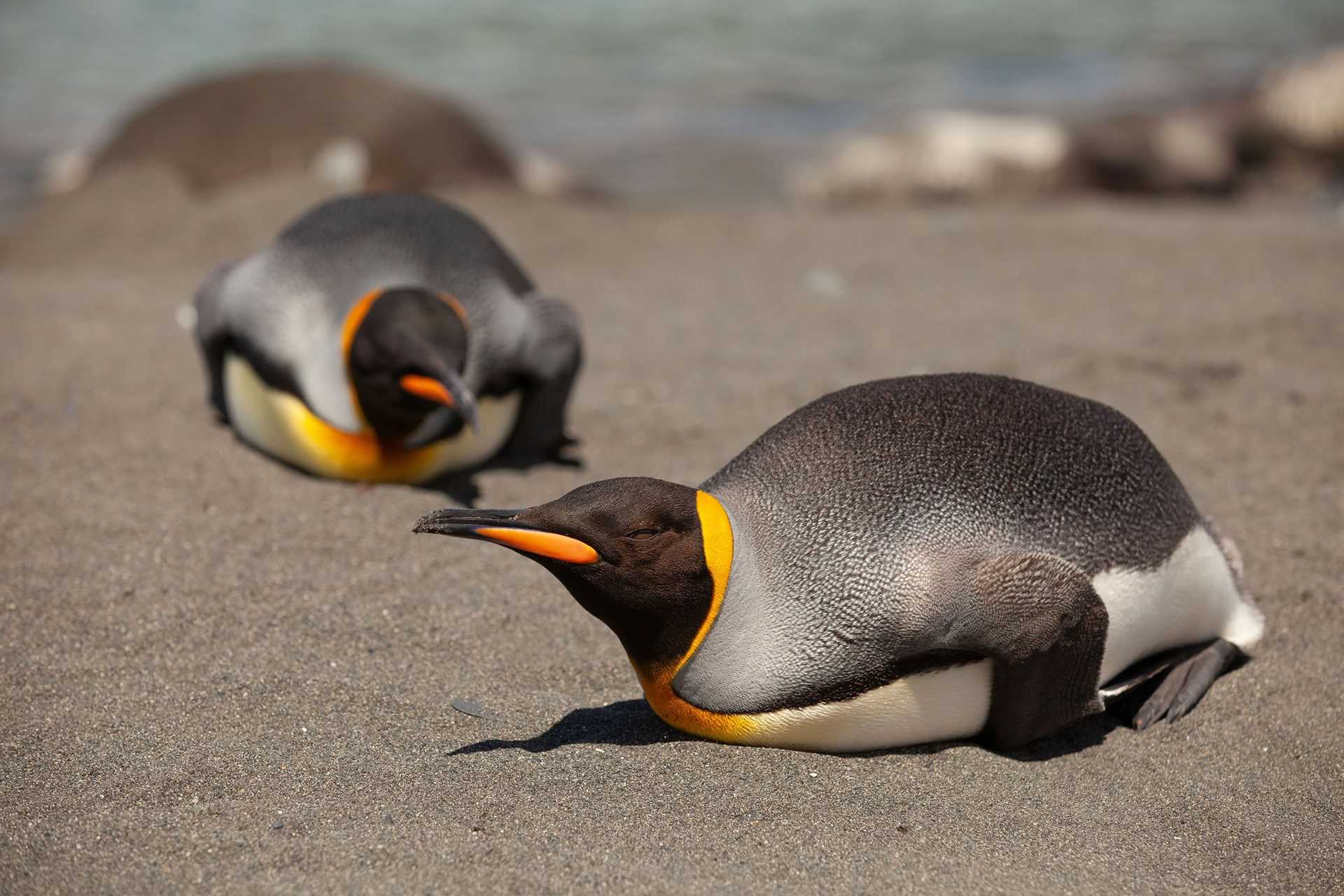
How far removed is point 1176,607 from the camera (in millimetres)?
3828

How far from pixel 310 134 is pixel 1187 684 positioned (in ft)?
26.3

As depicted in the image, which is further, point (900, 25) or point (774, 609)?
point (900, 25)

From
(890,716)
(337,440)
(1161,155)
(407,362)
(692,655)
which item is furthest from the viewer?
(1161,155)

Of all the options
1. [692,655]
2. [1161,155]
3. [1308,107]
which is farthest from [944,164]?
[692,655]

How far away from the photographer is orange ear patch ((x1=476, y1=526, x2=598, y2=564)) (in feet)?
9.74

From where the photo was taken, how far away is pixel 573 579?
305 cm

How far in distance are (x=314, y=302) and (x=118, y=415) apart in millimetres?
1087

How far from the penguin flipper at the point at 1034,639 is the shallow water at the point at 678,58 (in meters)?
10.5

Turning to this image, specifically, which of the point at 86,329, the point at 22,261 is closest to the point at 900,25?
the point at 22,261

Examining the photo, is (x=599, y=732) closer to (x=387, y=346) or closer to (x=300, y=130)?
(x=387, y=346)

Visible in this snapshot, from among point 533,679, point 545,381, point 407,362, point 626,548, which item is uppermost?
point 626,548

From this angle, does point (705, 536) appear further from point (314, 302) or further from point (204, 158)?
point (204, 158)

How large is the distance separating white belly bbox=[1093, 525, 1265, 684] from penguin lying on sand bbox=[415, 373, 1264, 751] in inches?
0.4

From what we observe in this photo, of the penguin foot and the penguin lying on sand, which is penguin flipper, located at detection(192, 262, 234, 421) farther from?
the penguin foot
